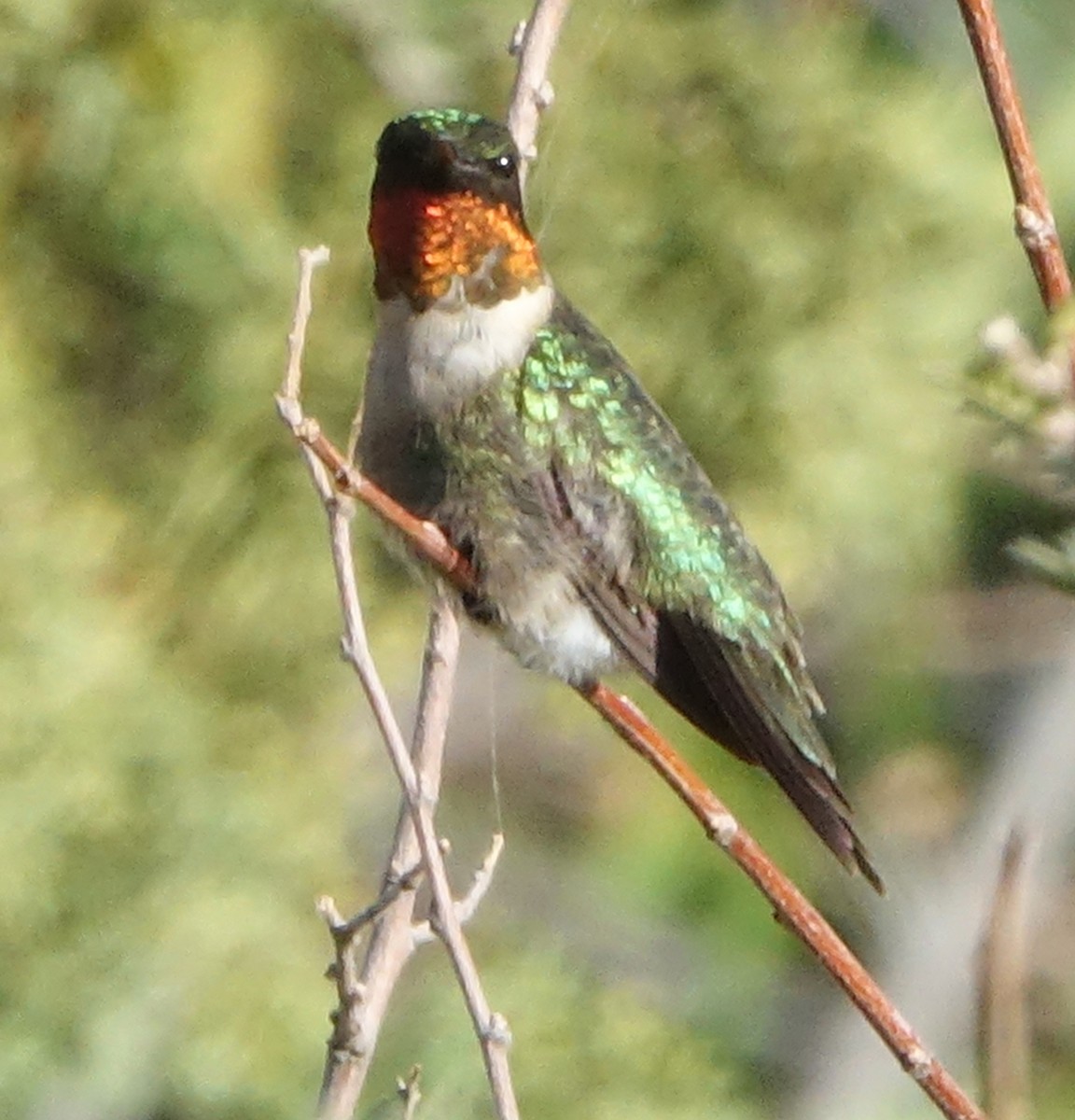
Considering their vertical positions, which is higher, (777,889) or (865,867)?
(865,867)

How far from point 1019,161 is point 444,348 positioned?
114 cm

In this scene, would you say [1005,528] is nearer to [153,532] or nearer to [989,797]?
[989,797]

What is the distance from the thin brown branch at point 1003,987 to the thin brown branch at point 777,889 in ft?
1.46

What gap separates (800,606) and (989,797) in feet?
4.93

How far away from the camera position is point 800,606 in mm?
4863

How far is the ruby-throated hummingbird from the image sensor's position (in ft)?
8.64

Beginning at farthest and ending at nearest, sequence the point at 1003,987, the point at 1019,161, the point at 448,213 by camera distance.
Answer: the point at 448,213, the point at 1019,161, the point at 1003,987

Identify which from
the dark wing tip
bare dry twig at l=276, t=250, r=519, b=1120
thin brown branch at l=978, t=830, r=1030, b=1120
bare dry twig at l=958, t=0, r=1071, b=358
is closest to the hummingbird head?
bare dry twig at l=276, t=250, r=519, b=1120

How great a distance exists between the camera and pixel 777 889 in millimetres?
2010

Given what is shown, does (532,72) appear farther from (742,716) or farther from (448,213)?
(742,716)

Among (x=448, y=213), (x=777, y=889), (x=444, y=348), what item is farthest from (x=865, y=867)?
(x=448, y=213)

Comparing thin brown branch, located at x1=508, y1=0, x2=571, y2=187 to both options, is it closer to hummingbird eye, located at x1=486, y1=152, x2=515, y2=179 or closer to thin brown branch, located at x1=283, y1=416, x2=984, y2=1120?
hummingbird eye, located at x1=486, y1=152, x2=515, y2=179

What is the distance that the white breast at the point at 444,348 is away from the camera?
266 centimetres

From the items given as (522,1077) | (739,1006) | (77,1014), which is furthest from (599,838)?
(77,1014)
